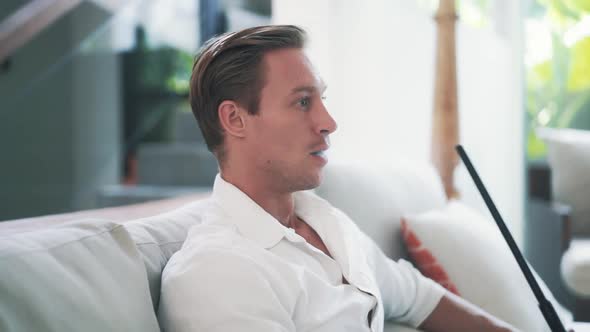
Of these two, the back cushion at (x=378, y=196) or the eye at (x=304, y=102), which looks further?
the back cushion at (x=378, y=196)

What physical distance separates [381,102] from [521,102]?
1.54 meters

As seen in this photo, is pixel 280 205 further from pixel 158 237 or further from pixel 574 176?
pixel 574 176

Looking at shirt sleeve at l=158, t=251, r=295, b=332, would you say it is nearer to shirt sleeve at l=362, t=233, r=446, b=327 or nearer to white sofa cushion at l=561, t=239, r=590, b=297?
shirt sleeve at l=362, t=233, r=446, b=327

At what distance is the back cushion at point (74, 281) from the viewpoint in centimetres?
70

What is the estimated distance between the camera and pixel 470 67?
3463 millimetres

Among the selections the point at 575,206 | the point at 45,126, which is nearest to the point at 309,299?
the point at 45,126

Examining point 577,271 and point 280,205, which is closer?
point 280,205

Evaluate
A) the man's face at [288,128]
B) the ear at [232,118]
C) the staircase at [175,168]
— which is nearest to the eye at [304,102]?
the man's face at [288,128]

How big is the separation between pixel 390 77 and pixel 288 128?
6.36 ft

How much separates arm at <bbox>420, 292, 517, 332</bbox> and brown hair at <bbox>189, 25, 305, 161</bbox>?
0.57m

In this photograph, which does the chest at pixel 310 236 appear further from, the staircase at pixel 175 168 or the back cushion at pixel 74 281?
the staircase at pixel 175 168

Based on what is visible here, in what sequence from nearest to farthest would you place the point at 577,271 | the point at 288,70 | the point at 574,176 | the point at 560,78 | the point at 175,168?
1. the point at 288,70
2. the point at 577,271
3. the point at 574,176
4. the point at 175,168
5. the point at 560,78

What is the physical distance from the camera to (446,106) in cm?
265

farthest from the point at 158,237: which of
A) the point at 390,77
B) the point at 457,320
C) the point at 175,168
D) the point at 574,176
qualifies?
the point at 175,168
